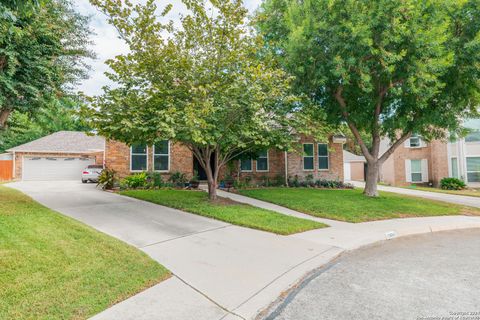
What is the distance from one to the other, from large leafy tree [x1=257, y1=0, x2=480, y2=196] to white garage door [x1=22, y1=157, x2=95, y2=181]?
20.2m

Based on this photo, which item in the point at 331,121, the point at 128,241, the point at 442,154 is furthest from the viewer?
the point at 442,154

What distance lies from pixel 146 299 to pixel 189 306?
1.86 feet

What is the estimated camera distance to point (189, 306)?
10.4 feet

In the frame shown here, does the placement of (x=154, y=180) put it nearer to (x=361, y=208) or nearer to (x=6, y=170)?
(x=361, y=208)

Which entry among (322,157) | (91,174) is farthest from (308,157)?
(91,174)

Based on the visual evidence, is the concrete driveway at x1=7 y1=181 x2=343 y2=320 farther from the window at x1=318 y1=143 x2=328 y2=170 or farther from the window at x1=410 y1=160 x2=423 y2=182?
the window at x1=410 y1=160 x2=423 y2=182

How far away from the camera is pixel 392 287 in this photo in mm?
3895

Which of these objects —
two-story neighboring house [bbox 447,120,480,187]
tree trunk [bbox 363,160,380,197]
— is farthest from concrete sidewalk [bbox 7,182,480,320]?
two-story neighboring house [bbox 447,120,480,187]

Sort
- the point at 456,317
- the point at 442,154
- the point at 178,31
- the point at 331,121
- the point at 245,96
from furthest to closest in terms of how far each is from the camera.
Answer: the point at 442,154 < the point at 331,121 < the point at 178,31 < the point at 245,96 < the point at 456,317

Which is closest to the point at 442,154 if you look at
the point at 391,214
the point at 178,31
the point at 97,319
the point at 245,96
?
the point at 391,214

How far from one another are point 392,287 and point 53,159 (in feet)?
85.3

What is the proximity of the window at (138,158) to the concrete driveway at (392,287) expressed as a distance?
40.7 ft

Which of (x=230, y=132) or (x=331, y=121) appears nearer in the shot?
(x=230, y=132)

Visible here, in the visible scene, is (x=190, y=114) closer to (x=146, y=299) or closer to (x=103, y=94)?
(x=103, y=94)
